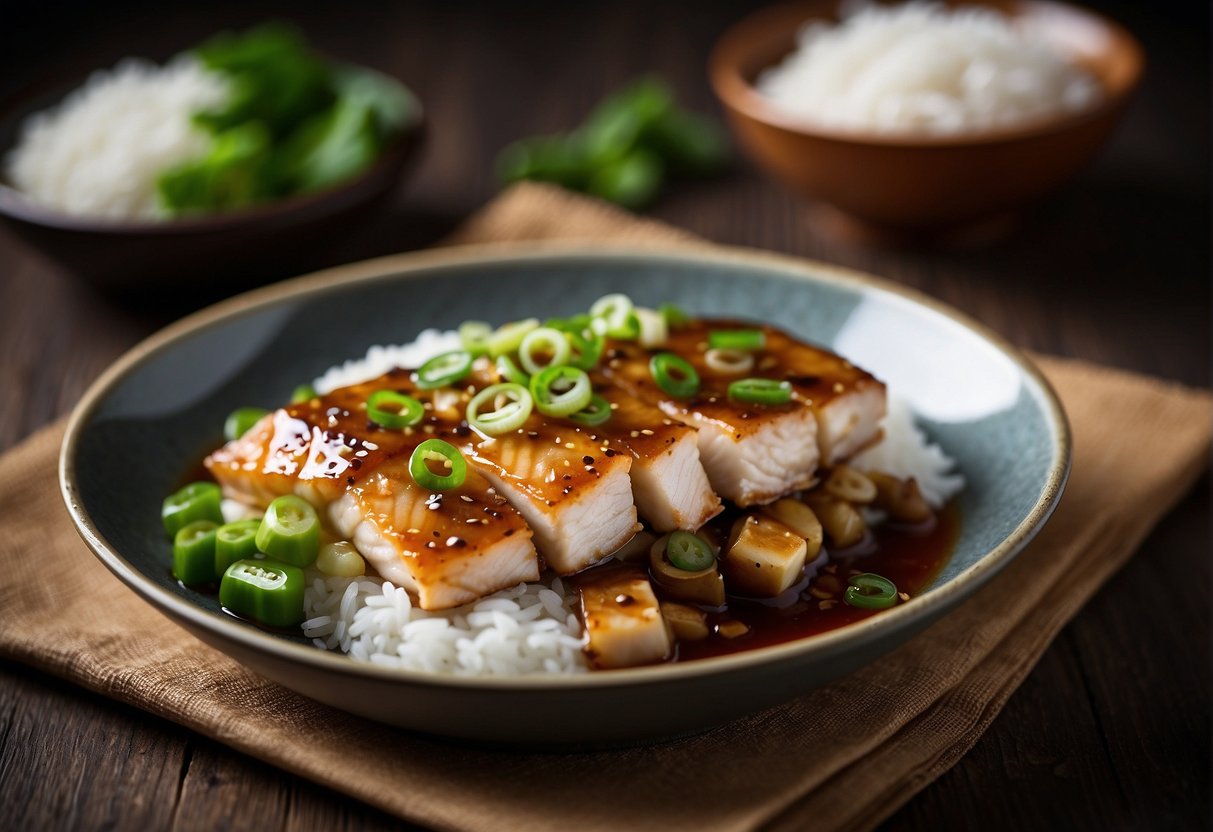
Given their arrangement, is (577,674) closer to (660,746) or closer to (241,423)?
(660,746)

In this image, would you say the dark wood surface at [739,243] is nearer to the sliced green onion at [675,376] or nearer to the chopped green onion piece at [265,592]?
the chopped green onion piece at [265,592]

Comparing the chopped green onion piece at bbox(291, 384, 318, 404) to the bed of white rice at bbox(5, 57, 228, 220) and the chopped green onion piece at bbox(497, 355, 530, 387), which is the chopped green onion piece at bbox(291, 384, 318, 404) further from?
the bed of white rice at bbox(5, 57, 228, 220)

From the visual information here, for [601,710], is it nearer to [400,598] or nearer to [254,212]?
[400,598]

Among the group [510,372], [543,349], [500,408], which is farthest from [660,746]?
[543,349]

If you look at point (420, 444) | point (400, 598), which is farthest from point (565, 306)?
point (400, 598)

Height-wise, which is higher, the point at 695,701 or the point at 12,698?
the point at 695,701

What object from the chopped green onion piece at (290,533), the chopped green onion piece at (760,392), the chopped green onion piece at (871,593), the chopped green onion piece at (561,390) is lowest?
the chopped green onion piece at (871,593)

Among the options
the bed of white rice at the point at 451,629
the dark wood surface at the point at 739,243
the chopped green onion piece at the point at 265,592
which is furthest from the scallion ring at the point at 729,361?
the chopped green onion piece at the point at 265,592
